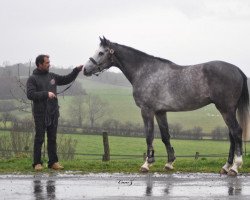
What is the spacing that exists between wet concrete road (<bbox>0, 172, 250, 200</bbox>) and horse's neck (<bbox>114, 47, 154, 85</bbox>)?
2.55m

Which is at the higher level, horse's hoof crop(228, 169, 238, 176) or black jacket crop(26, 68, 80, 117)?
black jacket crop(26, 68, 80, 117)

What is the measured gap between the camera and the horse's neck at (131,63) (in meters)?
12.7

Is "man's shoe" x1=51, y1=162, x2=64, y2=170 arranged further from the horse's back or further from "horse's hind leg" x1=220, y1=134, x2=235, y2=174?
the horse's back

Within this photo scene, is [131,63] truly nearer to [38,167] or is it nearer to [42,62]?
[42,62]

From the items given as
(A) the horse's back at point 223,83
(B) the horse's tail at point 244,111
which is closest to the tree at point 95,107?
(B) the horse's tail at point 244,111

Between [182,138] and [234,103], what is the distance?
47684 mm

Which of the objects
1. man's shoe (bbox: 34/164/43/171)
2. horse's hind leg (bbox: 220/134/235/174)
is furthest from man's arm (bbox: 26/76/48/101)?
horse's hind leg (bbox: 220/134/235/174)

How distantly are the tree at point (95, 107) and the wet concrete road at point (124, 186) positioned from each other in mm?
70173

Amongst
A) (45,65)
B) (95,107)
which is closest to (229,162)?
(45,65)

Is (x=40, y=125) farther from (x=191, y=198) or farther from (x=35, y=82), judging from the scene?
(x=191, y=198)

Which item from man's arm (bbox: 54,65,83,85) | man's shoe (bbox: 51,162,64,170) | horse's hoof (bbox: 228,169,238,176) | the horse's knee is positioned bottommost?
horse's hoof (bbox: 228,169,238,176)

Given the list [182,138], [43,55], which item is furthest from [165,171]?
[182,138]

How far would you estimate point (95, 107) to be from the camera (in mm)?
87625

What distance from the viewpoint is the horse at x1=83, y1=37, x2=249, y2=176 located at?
11680 millimetres
